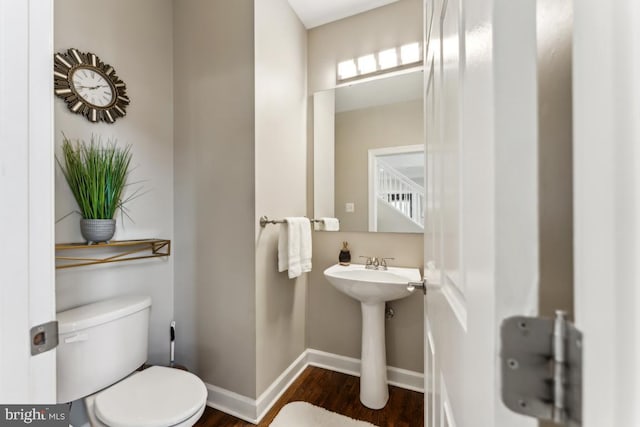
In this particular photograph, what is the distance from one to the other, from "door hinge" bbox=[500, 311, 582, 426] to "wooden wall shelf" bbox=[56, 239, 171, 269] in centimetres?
157

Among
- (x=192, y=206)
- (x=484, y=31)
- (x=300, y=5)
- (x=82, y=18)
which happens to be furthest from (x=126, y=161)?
(x=484, y=31)

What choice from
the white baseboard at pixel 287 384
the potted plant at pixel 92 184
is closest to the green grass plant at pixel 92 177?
the potted plant at pixel 92 184

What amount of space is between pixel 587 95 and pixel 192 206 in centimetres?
184

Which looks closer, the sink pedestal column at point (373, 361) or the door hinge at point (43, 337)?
the door hinge at point (43, 337)

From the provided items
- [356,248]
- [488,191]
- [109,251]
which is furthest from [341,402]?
[488,191]

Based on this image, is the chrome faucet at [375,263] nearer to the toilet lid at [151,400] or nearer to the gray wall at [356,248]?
the gray wall at [356,248]

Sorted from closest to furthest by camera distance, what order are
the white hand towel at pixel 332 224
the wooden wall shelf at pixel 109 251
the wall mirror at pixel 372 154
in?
the wooden wall shelf at pixel 109 251, the wall mirror at pixel 372 154, the white hand towel at pixel 332 224

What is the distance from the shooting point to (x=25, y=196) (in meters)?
0.60

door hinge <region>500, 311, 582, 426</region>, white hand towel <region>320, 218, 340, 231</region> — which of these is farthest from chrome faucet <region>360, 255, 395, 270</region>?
door hinge <region>500, 311, 582, 426</region>

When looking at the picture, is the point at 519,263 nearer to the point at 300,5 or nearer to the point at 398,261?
the point at 398,261

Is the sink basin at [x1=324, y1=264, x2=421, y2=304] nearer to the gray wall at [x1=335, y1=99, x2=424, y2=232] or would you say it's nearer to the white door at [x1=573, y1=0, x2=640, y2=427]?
the gray wall at [x1=335, y1=99, x2=424, y2=232]

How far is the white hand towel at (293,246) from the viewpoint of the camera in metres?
1.71

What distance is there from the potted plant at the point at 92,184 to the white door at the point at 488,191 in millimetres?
1500

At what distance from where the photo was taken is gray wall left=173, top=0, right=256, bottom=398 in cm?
157
